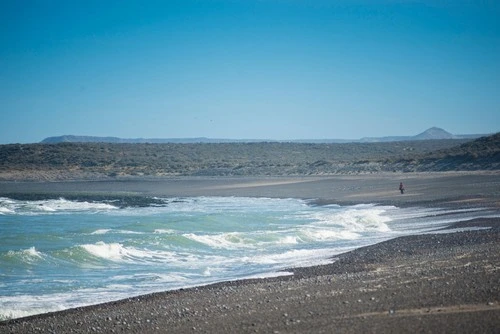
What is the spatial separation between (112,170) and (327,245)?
76.0 metres

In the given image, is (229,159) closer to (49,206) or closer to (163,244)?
(49,206)

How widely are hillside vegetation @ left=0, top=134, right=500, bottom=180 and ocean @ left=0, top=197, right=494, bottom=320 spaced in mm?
36142

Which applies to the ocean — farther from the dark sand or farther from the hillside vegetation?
the hillside vegetation

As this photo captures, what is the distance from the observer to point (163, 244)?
24.4m

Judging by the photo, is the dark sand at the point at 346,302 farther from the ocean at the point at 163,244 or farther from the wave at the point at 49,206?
the wave at the point at 49,206

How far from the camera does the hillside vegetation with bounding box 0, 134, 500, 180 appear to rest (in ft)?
236

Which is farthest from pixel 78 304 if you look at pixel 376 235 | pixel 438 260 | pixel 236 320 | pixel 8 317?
pixel 376 235

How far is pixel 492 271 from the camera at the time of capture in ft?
37.9

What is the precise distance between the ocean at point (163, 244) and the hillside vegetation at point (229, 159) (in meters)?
36.1

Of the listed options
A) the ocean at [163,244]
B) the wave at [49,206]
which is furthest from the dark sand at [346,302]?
the wave at [49,206]

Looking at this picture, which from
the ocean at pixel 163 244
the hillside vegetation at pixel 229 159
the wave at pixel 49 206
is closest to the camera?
Answer: the ocean at pixel 163 244

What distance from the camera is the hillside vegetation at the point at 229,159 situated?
7200 cm

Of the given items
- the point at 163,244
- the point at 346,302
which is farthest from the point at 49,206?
the point at 346,302

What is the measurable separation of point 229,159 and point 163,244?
284 feet
